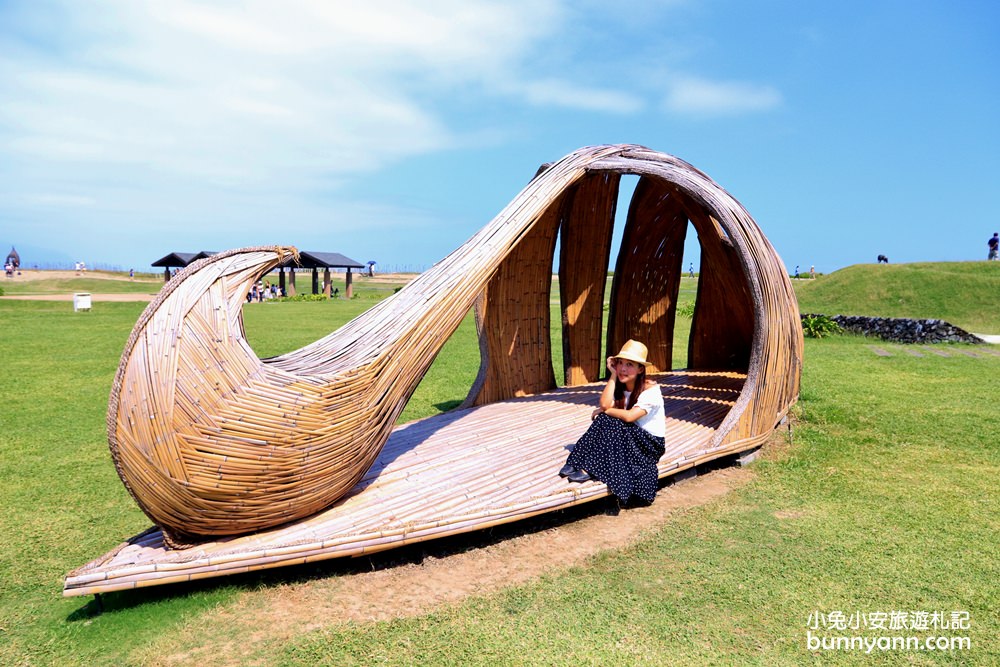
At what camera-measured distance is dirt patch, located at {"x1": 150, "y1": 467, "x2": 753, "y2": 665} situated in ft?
10.9

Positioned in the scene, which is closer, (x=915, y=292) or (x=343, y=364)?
(x=343, y=364)

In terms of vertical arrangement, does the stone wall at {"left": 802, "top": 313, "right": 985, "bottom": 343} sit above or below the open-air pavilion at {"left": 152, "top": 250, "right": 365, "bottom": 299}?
below

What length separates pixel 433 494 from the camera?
4.33 m

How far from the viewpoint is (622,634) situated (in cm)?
Answer: 335

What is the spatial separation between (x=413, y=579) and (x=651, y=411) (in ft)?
6.77

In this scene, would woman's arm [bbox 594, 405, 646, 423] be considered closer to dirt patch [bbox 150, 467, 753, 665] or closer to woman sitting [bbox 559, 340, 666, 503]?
woman sitting [bbox 559, 340, 666, 503]

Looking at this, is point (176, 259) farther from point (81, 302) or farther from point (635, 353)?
point (635, 353)

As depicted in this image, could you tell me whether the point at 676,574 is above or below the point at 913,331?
below

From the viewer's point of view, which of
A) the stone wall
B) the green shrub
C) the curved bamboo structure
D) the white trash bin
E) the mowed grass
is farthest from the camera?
the white trash bin

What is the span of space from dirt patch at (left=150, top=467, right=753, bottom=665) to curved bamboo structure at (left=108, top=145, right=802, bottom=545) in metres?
0.45

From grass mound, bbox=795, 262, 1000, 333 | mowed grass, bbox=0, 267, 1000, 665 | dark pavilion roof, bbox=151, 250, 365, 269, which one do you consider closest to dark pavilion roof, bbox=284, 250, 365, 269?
dark pavilion roof, bbox=151, 250, 365, 269

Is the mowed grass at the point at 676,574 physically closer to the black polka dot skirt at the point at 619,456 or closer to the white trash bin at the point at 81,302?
the black polka dot skirt at the point at 619,456

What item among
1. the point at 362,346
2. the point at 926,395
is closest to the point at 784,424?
the point at 926,395

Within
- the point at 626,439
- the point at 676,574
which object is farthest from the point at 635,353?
the point at 676,574
